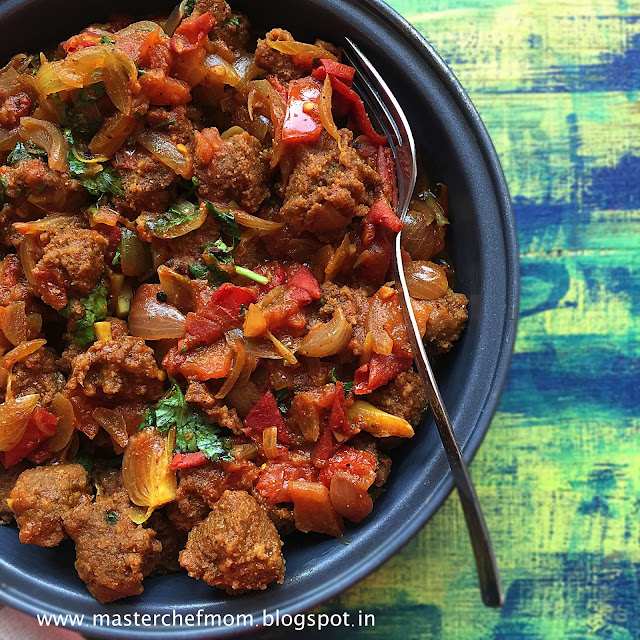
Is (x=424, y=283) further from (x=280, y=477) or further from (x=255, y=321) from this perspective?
(x=280, y=477)

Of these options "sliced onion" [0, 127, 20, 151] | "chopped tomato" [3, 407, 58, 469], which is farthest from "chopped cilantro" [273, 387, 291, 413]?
"sliced onion" [0, 127, 20, 151]

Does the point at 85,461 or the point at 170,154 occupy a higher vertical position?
the point at 170,154

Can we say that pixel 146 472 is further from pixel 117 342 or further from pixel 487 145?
pixel 487 145

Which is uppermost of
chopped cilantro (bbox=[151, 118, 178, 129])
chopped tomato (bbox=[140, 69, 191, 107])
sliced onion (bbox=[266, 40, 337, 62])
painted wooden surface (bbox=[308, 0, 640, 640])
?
sliced onion (bbox=[266, 40, 337, 62])

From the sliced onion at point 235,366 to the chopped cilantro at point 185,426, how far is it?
152mm

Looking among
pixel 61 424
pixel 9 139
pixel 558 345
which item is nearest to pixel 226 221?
pixel 9 139

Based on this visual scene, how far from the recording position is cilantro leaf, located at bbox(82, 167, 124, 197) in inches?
114

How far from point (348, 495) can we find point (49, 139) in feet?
6.56

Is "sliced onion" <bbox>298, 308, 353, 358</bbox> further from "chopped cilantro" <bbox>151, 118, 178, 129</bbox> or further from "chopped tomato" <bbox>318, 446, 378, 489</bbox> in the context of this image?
"chopped cilantro" <bbox>151, 118, 178, 129</bbox>

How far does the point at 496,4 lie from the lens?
3.71 m

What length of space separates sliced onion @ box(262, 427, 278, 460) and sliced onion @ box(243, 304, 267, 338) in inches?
16.6

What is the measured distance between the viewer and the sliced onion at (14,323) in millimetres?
2781

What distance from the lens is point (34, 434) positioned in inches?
110

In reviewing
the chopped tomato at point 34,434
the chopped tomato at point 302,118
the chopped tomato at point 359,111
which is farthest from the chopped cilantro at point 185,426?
the chopped tomato at point 359,111
